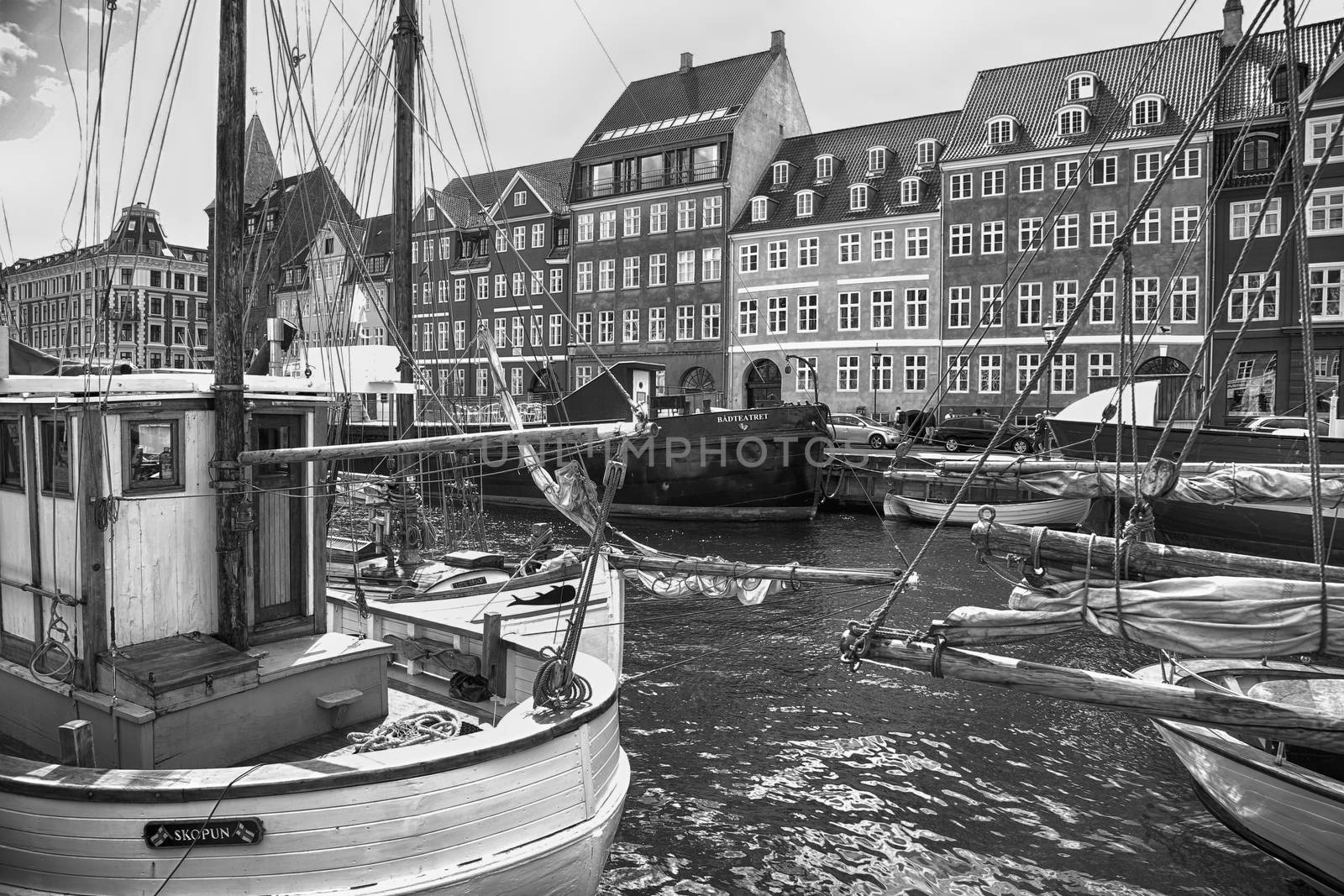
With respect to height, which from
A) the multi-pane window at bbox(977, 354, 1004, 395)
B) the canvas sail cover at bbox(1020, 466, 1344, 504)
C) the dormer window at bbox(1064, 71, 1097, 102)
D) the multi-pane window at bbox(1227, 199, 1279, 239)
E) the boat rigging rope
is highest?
the dormer window at bbox(1064, 71, 1097, 102)

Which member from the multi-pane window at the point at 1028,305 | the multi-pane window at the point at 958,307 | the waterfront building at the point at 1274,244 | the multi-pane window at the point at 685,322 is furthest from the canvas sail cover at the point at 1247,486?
the multi-pane window at the point at 685,322

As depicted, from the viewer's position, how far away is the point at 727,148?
47.5 metres

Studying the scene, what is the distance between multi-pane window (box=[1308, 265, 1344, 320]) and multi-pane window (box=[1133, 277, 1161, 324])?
5.54m

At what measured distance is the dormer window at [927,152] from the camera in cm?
4481

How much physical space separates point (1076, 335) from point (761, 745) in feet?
117

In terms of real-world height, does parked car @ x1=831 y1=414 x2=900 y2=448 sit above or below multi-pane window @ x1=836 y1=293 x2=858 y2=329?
below

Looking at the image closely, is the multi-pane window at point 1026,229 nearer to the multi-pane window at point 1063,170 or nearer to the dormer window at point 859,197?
the multi-pane window at point 1063,170

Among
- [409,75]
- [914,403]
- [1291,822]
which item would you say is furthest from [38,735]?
[914,403]

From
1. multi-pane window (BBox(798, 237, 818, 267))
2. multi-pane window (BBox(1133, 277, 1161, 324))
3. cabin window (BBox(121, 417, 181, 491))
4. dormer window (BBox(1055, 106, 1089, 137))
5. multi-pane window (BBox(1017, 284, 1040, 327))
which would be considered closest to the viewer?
cabin window (BBox(121, 417, 181, 491))

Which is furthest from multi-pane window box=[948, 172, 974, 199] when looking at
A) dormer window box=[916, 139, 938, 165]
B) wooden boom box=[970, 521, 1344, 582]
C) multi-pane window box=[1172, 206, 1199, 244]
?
wooden boom box=[970, 521, 1344, 582]

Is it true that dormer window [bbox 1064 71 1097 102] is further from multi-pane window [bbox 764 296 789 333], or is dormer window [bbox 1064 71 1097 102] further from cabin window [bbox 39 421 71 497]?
cabin window [bbox 39 421 71 497]

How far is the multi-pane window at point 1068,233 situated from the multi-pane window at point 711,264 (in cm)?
1674

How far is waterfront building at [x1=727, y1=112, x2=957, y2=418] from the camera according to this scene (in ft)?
145

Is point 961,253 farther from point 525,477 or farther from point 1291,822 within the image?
point 1291,822
